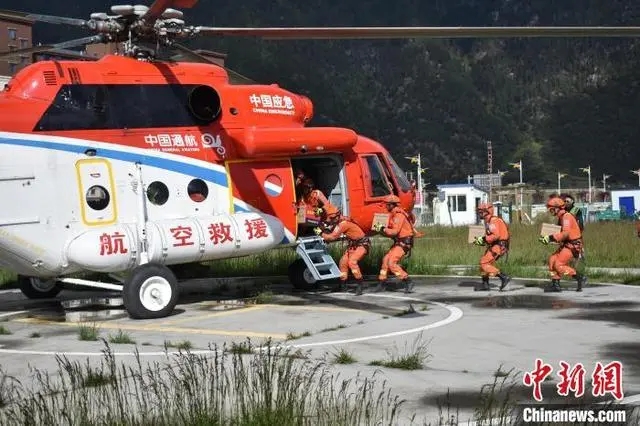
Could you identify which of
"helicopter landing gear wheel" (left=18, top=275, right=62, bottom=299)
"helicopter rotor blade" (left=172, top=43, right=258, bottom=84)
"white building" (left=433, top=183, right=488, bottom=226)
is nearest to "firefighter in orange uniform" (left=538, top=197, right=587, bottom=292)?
"helicopter rotor blade" (left=172, top=43, right=258, bottom=84)

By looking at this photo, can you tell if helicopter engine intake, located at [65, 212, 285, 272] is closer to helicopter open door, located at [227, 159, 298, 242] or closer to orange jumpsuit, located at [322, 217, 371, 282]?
helicopter open door, located at [227, 159, 298, 242]

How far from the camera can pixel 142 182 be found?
42.1ft

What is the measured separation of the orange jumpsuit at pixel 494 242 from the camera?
1463 cm

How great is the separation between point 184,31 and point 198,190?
2.56 metres

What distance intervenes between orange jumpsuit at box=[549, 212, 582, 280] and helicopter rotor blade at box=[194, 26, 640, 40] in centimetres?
398

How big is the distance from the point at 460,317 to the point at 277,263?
28.7 feet

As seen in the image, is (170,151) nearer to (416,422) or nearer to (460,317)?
(460,317)

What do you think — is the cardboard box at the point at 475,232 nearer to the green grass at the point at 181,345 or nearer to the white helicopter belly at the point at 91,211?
the white helicopter belly at the point at 91,211

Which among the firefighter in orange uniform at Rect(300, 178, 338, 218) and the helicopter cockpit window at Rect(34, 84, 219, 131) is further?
the firefighter in orange uniform at Rect(300, 178, 338, 218)

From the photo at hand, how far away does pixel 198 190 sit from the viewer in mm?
13570

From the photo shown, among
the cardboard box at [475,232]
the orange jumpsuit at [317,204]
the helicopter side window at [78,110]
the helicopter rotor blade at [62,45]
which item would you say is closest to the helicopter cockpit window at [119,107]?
the helicopter side window at [78,110]

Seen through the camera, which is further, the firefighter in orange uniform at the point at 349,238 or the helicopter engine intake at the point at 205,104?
the firefighter in orange uniform at the point at 349,238

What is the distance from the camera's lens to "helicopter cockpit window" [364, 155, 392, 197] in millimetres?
15898

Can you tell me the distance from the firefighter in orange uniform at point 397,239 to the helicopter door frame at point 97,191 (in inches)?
187
